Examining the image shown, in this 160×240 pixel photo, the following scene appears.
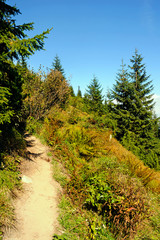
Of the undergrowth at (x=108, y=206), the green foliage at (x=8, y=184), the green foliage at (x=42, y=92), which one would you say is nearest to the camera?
the green foliage at (x=8, y=184)

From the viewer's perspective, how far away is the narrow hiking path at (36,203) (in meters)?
2.81

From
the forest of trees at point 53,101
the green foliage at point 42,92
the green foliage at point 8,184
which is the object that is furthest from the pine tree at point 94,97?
the green foliage at point 8,184

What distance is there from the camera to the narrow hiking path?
2.81 meters

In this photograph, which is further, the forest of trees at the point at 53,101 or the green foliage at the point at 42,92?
Result: the green foliage at the point at 42,92

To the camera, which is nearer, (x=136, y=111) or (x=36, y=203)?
(x=36, y=203)

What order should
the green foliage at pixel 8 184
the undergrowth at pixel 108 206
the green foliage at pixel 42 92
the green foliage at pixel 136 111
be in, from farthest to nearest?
1. the green foliage at pixel 136 111
2. the green foliage at pixel 42 92
3. the undergrowth at pixel 108 206
4. the green foliage at pixel 8 184

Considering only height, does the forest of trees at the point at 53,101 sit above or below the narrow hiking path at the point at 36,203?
above

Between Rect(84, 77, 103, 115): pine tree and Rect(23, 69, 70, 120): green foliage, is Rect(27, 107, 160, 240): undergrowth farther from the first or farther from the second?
Rect(84, 77, 103, 115): pine tree

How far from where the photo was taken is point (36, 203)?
3596mm

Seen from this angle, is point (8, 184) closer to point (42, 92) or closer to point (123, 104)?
point (42, 92)

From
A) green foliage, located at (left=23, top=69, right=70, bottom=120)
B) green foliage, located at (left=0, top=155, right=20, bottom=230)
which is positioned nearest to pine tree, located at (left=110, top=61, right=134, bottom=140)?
green foliage, located at (left=23, top=69, right=70, bottom=120)

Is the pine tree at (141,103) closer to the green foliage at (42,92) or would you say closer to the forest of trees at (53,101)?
the forest of trees at (53,101)

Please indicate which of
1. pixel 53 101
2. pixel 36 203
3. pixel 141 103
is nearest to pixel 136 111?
pixel 141 103

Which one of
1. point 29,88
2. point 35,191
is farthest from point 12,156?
point 29,88
